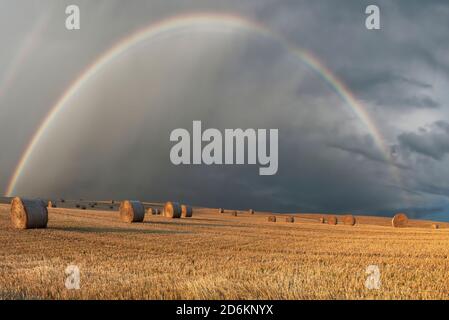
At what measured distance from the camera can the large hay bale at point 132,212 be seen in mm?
32562

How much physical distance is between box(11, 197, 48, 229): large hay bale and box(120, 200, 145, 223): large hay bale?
28.5ft

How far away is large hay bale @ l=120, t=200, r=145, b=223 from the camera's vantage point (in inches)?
1282

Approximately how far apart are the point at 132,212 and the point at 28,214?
9.77 m

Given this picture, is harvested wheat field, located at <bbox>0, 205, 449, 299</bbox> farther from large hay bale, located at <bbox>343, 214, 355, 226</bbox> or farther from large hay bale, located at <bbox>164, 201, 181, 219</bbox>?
large hay bale, located at <bbox>343, 214, 355, 226</bbox>

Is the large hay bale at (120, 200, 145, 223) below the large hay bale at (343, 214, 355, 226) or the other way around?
the other way around

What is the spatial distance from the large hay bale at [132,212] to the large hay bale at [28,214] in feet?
28.5

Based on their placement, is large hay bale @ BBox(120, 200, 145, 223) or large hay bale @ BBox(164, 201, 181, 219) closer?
large hay bale @ BBox(120, 200, 145, 223)

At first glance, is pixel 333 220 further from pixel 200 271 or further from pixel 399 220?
pixel 200 271

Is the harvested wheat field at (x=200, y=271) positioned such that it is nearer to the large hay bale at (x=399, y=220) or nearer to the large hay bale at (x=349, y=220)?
the large hay bale at (x=399, y=220)

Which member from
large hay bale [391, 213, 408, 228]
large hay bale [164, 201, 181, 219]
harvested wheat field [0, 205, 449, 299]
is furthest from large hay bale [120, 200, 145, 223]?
large hay bale [391, 213, 408, 228]

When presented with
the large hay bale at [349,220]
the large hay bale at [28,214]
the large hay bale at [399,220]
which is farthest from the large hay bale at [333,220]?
the large hay bale at [28,214]

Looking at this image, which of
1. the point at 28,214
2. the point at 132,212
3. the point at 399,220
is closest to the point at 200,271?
the point at 28,214

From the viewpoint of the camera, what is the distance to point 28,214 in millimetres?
23438
